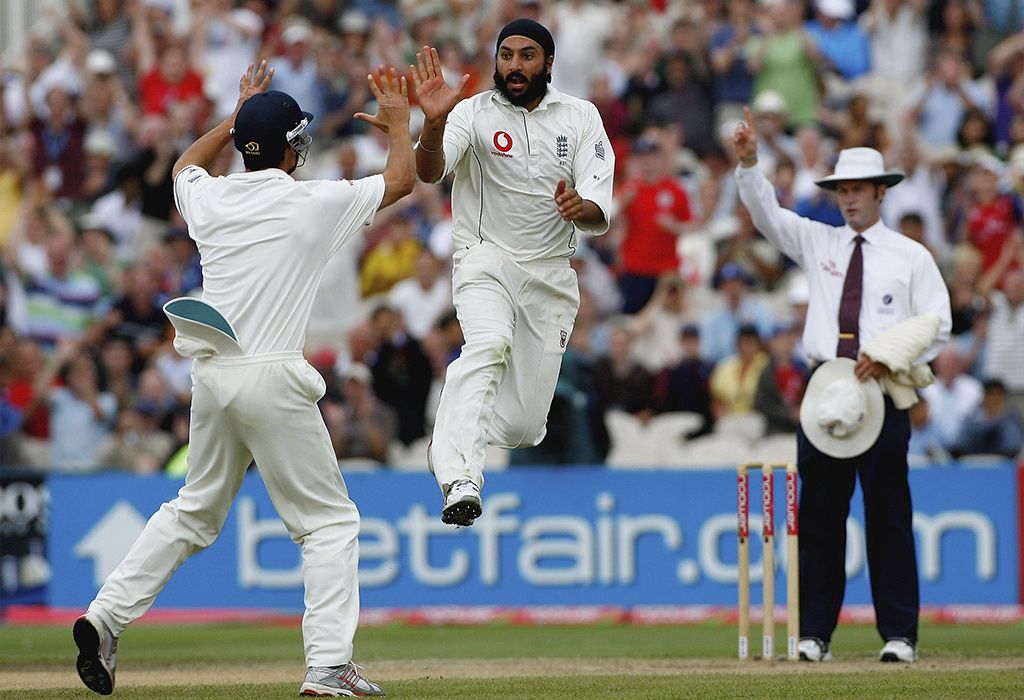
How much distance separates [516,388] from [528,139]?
132cm

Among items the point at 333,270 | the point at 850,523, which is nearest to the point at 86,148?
the point at 333,270

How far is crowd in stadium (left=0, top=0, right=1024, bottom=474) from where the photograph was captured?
16562 millimetres

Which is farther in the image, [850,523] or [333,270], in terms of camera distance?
[333,270]

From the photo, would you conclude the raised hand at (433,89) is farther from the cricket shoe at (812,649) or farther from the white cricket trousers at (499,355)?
the cricket shoe at (812,649)

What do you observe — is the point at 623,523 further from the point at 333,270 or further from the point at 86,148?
the point at 86,148

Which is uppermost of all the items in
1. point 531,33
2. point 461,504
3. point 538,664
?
point 531,33

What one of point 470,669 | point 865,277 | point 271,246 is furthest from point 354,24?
point 271,246

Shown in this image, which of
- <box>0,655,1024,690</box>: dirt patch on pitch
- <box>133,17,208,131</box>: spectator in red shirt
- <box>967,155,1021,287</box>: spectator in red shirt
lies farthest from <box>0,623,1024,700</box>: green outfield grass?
<box>133,17,208,131</box>: spectator in red shirt

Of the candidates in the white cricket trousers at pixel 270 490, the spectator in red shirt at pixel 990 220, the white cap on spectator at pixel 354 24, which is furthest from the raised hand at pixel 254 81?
the white cap on spectator at pixel 354 24

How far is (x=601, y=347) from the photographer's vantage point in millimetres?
17328

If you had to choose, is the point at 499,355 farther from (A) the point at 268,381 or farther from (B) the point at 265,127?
(B) the point at 265,127

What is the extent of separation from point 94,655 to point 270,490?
1054 millimetres

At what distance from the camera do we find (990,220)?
17484 millimetres

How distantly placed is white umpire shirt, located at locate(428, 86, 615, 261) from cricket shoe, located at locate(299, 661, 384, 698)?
2668mm
